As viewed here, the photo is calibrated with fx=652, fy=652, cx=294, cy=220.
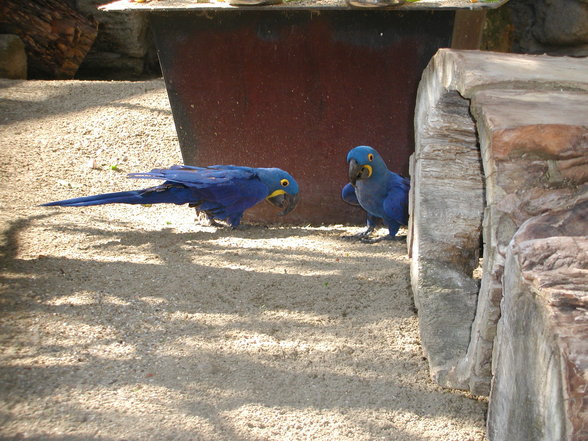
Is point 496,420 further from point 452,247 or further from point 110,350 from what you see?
point 110,350

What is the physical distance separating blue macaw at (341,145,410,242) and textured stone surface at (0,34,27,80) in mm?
3947

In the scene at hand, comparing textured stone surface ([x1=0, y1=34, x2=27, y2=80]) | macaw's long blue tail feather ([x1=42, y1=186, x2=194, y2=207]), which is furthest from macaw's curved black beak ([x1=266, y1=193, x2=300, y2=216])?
textured stone surface ([x1=0, y1=34, x2=27, y2=80])

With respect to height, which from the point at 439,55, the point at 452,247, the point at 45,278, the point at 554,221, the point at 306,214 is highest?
the point at 439,55

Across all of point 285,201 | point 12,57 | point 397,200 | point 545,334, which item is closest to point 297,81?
point 285,201

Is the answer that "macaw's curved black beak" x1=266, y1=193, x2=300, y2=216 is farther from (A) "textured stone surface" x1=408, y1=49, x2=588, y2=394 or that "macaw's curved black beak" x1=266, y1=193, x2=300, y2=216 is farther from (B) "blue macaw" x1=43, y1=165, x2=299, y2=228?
(A) "textured stone surface" x1=408, y1=49, x2=588, y2=394

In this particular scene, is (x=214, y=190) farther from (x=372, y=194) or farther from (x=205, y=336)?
(x=205, y=336)

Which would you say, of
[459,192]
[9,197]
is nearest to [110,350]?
[459,192]

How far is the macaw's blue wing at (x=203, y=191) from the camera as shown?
3.28 metres

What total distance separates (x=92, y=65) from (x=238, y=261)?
4.97 m

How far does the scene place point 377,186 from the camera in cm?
329

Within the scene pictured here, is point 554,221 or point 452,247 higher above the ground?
point 554,221

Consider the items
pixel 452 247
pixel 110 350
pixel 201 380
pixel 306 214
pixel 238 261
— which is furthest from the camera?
pixel 306 214

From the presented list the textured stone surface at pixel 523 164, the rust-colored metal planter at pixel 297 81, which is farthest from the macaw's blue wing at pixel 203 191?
the textured stone surface at pixel 523 164

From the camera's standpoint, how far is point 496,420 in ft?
4.92
